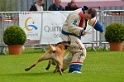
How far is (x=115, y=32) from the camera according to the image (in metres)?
21.4

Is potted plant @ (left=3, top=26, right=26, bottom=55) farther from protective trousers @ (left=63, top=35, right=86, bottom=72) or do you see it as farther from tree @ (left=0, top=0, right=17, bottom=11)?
tree @ (left=0, top=0, right=17, bottom=11)

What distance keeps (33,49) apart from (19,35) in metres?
2.06

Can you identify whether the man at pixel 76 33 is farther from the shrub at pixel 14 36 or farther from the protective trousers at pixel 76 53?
the shrub at pixel 14 36

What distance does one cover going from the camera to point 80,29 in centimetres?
1277

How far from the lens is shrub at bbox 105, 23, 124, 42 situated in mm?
21359

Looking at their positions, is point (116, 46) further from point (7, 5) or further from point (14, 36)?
point (7, 5)

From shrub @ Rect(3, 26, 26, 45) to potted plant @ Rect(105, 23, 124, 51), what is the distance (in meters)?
3.38

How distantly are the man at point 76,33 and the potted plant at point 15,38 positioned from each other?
21.8 ft

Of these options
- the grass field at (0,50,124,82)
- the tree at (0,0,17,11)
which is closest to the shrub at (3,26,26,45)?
the grass field at (0,50,124,82)

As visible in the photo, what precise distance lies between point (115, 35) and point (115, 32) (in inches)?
4.8

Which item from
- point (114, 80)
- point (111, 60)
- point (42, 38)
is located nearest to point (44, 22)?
point (42, 38)

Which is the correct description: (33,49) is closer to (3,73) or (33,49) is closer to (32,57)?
(32,57)


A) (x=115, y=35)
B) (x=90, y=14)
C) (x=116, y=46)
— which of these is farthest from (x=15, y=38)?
(x=90, y=14)

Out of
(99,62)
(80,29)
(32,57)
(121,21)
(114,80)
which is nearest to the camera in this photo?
(114,80)
